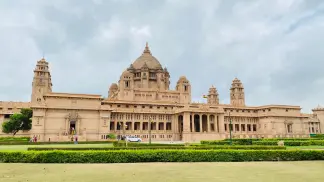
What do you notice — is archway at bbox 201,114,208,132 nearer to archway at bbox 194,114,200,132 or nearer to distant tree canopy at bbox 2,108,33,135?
archway at bbox 194,114,200,132

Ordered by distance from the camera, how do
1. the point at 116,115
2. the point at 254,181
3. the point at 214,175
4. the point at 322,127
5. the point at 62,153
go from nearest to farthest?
1. the point at 254,181
2. the point at 214,175
3. the point at 62,153
4. the point at 116,115
5. the point at 322,127

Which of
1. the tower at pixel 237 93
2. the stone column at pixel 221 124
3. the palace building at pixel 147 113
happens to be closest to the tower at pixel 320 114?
the palace building at pixel 147 113

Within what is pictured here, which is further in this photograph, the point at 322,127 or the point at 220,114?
the point at 322,127

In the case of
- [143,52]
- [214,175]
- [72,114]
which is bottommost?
[214,175]

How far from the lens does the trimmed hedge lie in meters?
17.8

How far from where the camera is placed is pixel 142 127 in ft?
216

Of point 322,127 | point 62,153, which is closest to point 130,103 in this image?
point 62,153

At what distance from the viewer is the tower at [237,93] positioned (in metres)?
93.0

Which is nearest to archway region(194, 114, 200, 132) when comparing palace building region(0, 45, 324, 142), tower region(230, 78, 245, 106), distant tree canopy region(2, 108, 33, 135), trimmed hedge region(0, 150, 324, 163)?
palace building region(0, 45, 324, 142)

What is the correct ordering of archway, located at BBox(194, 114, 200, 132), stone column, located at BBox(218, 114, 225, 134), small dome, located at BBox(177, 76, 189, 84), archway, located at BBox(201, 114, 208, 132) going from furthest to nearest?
small dome, located at BBox(177, 76, 189, 84)
archway, located at BBox(194, 114, 200, 132)
archway, located at BBox(201, 114, 208, 132)
stone column, located at BBox(218, 114, 225, 134)

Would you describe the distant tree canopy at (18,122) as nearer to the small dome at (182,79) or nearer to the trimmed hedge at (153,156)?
the small dome at (182,79)

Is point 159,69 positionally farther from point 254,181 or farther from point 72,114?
point 254,181

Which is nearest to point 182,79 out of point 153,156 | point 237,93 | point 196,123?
point 196,123

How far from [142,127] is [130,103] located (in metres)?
6.83
